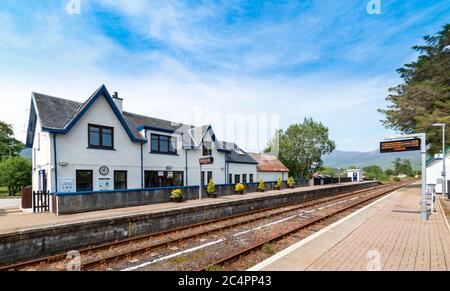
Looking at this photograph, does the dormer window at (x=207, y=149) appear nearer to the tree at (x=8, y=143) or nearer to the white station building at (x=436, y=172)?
the white station building at (x=436, y=172)

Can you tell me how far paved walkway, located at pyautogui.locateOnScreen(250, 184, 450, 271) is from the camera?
6391 millimetres

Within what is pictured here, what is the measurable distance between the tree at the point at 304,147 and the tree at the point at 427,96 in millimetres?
26091

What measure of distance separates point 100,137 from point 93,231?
10.1m

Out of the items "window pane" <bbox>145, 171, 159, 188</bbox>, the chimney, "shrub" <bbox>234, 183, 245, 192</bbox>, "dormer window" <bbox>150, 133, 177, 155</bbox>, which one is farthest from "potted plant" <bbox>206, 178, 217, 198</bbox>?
the chimney

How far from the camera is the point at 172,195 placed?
17938mm

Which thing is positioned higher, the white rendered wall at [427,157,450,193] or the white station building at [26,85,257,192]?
the white station building at [26,85,257,192]

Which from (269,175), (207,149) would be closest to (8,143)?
(207,149)

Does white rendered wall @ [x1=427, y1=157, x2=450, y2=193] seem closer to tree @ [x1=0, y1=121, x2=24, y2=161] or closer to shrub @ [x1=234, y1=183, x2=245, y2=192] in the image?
shrub @ [x1=234, y1=183, x2=245, y2=192]

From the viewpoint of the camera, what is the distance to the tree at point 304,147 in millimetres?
58750

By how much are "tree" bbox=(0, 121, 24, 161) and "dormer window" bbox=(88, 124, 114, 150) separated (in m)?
49.3

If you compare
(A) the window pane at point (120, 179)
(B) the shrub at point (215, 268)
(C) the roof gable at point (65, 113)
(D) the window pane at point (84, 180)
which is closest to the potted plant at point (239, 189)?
(A) the window pane at point (120, 179)
